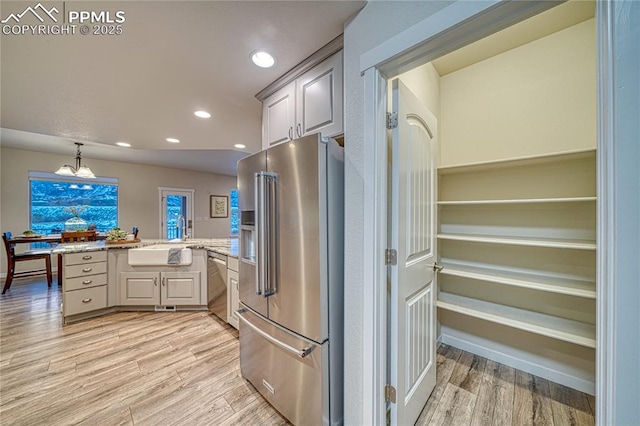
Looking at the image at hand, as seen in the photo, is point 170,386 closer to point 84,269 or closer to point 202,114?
point 84,269

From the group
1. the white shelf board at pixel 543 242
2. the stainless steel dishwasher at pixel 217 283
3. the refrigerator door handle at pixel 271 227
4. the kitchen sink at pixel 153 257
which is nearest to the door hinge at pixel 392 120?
the refrigerator door handle at pixel 271 227

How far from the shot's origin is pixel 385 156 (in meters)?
1.17

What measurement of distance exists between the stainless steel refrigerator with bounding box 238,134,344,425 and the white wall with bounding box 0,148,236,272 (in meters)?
5.96

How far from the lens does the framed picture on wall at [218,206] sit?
7.46m

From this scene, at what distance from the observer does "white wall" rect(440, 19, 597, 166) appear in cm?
166

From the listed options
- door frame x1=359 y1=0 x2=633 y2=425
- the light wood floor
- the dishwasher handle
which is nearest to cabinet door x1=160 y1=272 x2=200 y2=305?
the dishwasher handle

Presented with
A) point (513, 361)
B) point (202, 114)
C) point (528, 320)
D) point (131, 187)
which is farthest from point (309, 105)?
point (131, 187)

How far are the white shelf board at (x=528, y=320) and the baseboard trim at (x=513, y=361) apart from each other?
1.20 feet

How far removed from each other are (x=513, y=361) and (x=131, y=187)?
25.0ft

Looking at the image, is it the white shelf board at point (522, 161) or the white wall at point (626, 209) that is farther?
the white shelf board at point (522, 161)

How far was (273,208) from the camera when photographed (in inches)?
59.4

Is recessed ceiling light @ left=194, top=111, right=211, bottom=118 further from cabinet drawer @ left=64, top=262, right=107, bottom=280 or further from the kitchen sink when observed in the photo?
cabinet drawer @ left=64, top=262, right=107, bottom=280

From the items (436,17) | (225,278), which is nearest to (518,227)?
(436,17)

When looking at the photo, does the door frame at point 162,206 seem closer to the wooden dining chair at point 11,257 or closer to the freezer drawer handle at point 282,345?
the wooden dining chair at point 11,257
